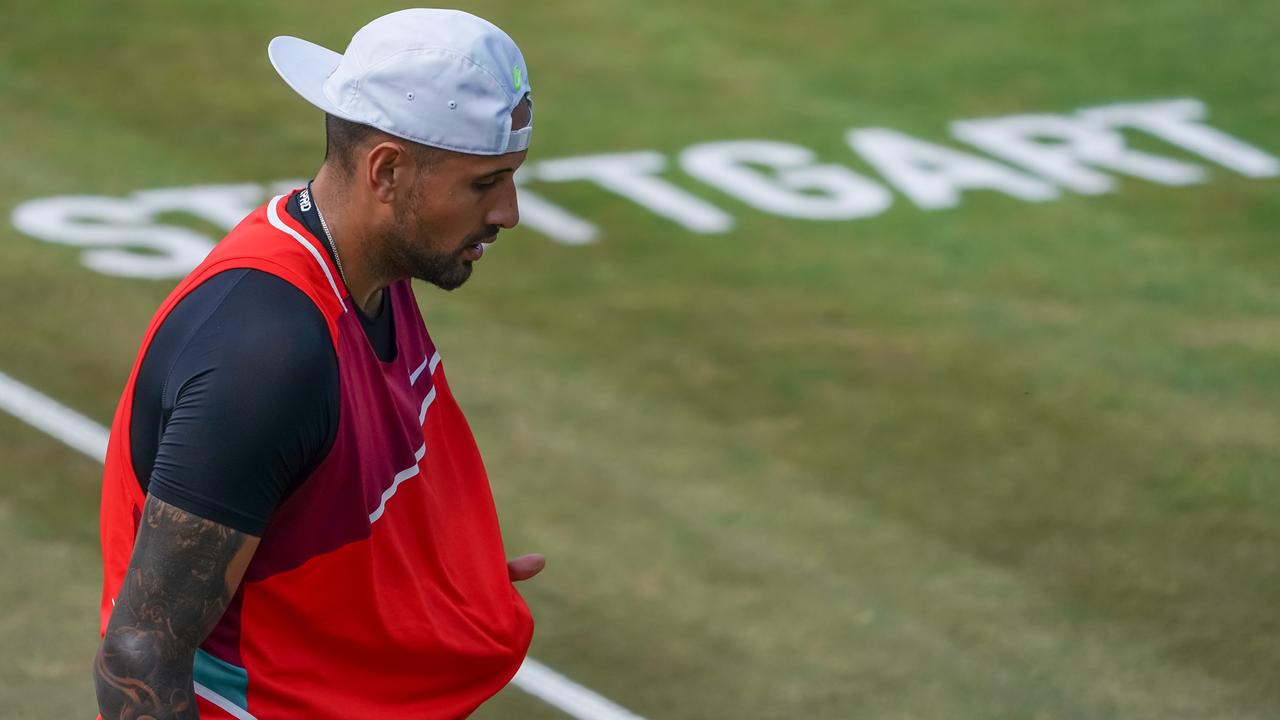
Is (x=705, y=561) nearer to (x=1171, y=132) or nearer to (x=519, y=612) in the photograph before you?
(x=519, y=612)

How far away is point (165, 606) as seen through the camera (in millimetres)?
3461

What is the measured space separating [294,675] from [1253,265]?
797cm

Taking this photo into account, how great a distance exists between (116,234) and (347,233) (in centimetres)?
681

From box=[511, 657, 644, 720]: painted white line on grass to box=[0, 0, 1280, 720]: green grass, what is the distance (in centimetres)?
6

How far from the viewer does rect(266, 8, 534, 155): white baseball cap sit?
3684 mm

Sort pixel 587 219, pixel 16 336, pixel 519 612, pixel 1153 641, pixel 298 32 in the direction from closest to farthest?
pixel 519 612, pixel 1153 641, pixel 16 336, pixel 587 219, pixel 298 32

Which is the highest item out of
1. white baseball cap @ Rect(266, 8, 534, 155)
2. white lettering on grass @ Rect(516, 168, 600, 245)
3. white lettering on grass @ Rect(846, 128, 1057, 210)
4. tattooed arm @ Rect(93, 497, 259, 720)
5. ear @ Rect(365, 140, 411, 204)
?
white baseball cap @ Rect(266, 8, 534, 155)

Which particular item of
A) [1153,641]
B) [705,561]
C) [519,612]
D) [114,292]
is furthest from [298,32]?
[519,612]

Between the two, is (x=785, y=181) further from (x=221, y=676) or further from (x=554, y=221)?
(x=221, y=676)

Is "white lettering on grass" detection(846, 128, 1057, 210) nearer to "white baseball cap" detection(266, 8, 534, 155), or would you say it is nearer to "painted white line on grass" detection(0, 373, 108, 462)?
"painted white line on grass" detection(0, 373, 108, 462)

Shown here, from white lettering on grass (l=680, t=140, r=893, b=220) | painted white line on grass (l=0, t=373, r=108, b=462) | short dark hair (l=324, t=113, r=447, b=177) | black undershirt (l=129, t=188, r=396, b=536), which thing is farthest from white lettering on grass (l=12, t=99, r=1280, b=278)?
black undershirt (l=129, t=188, r=396, b=536)

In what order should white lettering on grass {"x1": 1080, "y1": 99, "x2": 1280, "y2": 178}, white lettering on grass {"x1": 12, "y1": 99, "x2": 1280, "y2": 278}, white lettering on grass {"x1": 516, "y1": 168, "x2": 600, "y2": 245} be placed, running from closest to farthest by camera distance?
white lettering on grass {"x1": 12, "y1": 99, "x2": 1280, "y2": 278}
white lettering on grass {"x1": 516, "y1": 168, "x2": 600, "y2": 245}
white lettering on grass {"x1": 1080, "y1": 99, "x2": 1280, "y2": 178}

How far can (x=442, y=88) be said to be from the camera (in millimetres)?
3678

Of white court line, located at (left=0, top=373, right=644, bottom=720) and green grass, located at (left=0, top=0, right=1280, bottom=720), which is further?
green grass, located at (left=0, top=0, right=1280, bottom=720)
